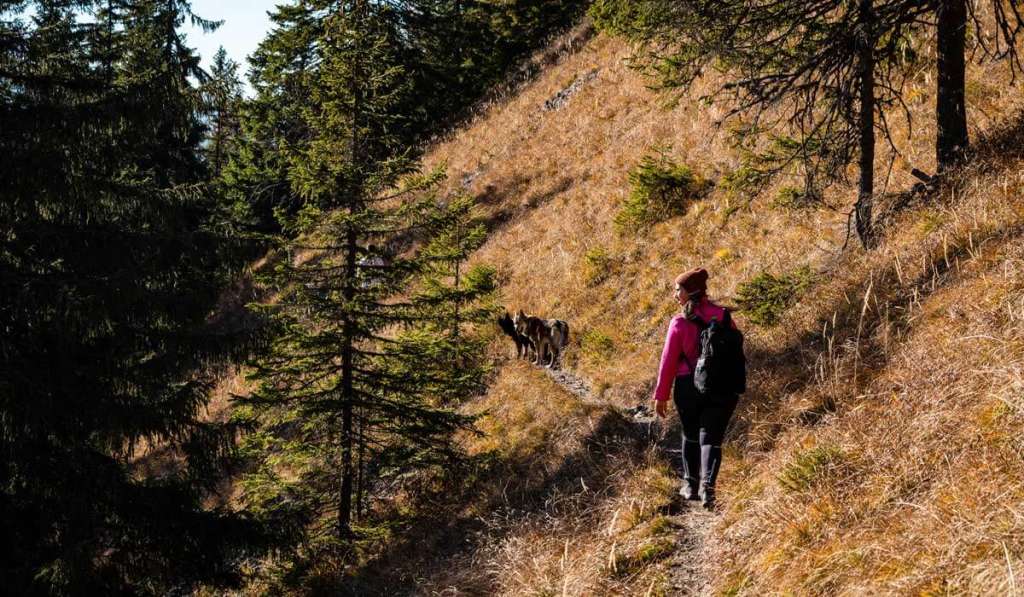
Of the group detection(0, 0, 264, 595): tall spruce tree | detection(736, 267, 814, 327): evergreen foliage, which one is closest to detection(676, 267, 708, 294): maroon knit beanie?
detection(736, 267, 814, 327): evergreen foliage

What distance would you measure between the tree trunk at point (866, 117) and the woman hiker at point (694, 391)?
156 inches

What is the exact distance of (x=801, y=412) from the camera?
6160 mm

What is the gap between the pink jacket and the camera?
17.9 feet

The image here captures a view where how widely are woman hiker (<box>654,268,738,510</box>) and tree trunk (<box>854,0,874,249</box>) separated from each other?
397cm

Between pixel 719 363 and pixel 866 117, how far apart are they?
508 cm

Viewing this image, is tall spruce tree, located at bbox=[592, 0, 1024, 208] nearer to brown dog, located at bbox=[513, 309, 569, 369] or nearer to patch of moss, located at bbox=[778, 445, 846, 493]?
patch of moss, located at bbox=[778, 445, 846, 493]

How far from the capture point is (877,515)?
3910mm

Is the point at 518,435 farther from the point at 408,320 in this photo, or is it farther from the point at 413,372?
the point at 408,320

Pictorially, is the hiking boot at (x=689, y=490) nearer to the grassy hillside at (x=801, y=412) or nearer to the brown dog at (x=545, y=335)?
the grassy hillside at (x=801, y=412)

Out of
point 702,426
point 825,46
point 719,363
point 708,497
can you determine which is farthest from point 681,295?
point 825,46

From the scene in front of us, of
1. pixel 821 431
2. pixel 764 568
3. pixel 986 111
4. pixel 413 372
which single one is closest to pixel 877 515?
pixel 764 568

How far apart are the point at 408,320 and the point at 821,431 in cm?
546

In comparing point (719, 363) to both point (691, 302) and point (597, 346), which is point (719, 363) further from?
point (597, 346)

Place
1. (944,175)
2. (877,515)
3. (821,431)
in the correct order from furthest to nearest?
1. (944,175)
2. (821,431)
3. (877,515)
